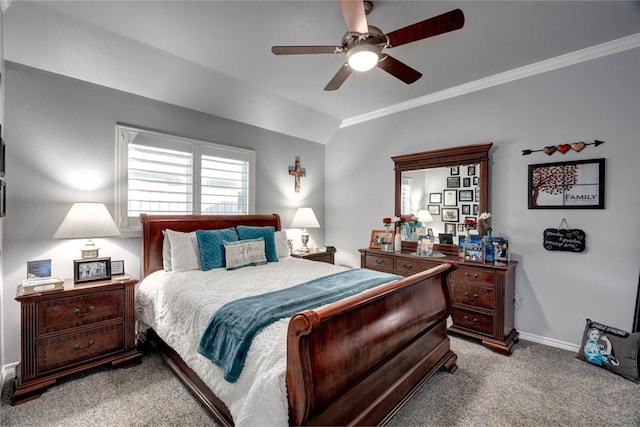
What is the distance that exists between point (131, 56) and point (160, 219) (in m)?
1.59

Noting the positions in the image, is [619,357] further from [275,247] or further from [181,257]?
[181,257]

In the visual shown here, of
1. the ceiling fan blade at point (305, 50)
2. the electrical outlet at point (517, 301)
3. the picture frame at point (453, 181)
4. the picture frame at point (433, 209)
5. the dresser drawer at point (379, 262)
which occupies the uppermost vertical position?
the ceiling fan blade at point (305, 50)

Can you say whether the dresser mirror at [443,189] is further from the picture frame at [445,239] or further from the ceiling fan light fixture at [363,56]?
the ceiling fan light fixture at [363,56]

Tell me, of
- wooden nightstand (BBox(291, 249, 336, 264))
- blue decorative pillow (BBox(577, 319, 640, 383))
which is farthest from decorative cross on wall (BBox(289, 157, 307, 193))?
blue decorative pillow (BBox(577, 319, 640, 383))

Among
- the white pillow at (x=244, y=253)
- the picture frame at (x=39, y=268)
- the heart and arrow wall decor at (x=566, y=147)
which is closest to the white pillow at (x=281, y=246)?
the white pillow at (x=244, y=253)

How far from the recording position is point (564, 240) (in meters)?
2.86

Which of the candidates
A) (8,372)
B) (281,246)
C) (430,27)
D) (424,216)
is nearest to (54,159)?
(8,372)

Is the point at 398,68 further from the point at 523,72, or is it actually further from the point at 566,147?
the point at 566,147

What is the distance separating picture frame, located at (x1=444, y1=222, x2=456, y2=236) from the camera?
11.7 feet

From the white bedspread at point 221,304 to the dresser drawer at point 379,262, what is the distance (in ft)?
3.24

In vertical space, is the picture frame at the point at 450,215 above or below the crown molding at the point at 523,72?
below

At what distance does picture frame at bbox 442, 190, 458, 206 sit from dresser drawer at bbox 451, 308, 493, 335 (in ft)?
4.07

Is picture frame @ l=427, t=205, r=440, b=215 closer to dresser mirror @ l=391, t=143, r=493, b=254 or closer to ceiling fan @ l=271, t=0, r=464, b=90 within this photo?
dresser mirror @ l=391, t=143, r=493, b=254

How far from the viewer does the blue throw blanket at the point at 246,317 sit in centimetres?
155
